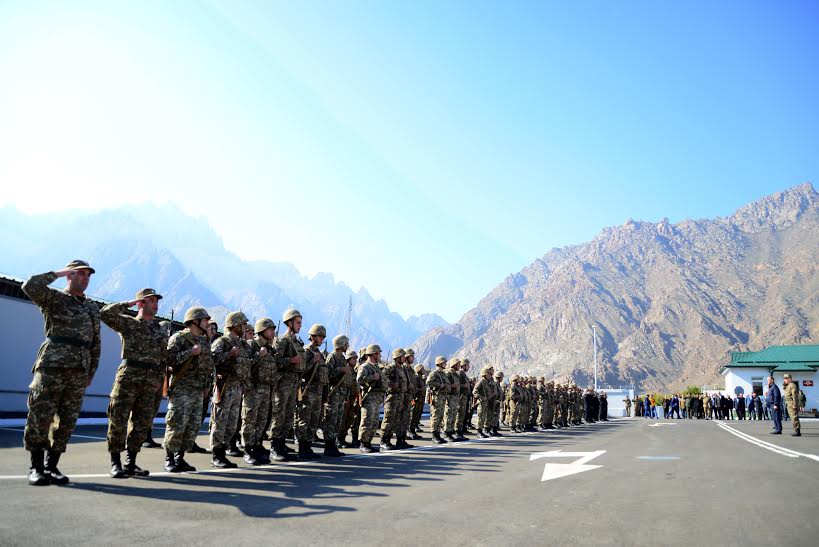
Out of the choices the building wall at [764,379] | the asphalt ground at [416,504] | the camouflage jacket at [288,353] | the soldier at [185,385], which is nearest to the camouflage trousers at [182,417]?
the soldier at [185,385]

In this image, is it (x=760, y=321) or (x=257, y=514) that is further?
(x=760, y=321)

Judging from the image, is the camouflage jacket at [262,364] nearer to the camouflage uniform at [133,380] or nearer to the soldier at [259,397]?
the soldier at [259,397]

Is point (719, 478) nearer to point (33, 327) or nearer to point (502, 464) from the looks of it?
point (502, 464)

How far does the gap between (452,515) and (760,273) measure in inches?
8874

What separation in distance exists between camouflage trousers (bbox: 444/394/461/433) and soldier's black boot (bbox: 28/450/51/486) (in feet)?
36.7

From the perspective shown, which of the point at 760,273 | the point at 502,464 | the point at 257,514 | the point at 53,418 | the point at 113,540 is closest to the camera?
the point at 113,540

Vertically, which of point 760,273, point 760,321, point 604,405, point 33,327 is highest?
point 760,273

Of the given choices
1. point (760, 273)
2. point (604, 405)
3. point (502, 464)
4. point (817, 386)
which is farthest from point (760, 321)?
point (502, 464)

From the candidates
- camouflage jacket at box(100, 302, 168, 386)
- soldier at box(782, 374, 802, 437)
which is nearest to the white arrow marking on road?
camouflage jacket at box(100, 302, 168, 386)

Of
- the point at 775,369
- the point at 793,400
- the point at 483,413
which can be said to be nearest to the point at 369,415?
the point at 483,413

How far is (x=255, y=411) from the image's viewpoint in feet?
30.6

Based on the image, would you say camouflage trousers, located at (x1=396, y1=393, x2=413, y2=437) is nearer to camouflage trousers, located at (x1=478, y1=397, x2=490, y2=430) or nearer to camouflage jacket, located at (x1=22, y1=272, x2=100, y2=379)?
camouflage trousers, located at (x1=478, y1=397, x2=490, y2=430)

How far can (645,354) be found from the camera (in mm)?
157625

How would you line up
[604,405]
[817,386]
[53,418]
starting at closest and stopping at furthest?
[53,418]
[604,405]
[817,386]
